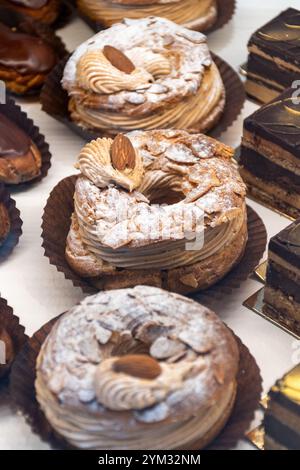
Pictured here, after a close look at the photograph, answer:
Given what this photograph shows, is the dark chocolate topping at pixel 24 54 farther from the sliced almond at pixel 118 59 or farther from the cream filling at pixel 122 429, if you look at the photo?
the cream filling at pixel 122 429

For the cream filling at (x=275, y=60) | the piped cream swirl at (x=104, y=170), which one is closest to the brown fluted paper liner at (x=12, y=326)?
the piped cream swirl at (x=104, y=170)

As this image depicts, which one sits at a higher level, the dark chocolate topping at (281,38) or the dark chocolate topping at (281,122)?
the dark chocolate topping at (281,38)

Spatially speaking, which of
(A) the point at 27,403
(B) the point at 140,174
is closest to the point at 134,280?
(B) the point at 140,174

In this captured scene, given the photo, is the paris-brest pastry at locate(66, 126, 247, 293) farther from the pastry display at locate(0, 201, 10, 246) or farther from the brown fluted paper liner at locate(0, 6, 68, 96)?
the brown fluted paper liner at locate(0, 6, 68, 96)

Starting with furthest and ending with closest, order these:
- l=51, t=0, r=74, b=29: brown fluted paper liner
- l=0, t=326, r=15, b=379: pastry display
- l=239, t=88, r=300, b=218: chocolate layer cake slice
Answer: l=51, t=0, r=74, b=29: brown fluted paper liner < l=239, t=88, r=300, b=218: chocolate layer cake slice < l=0, t=326, r=15, b=379: pastry display

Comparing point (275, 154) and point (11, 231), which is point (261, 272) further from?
point (11, 231)

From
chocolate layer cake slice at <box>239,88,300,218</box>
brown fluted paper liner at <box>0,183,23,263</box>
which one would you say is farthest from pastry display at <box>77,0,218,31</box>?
brown fluted paper liner at <box>0,183,23,263</box>

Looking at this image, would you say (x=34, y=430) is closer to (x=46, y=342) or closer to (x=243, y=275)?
(x=46, y=342)
